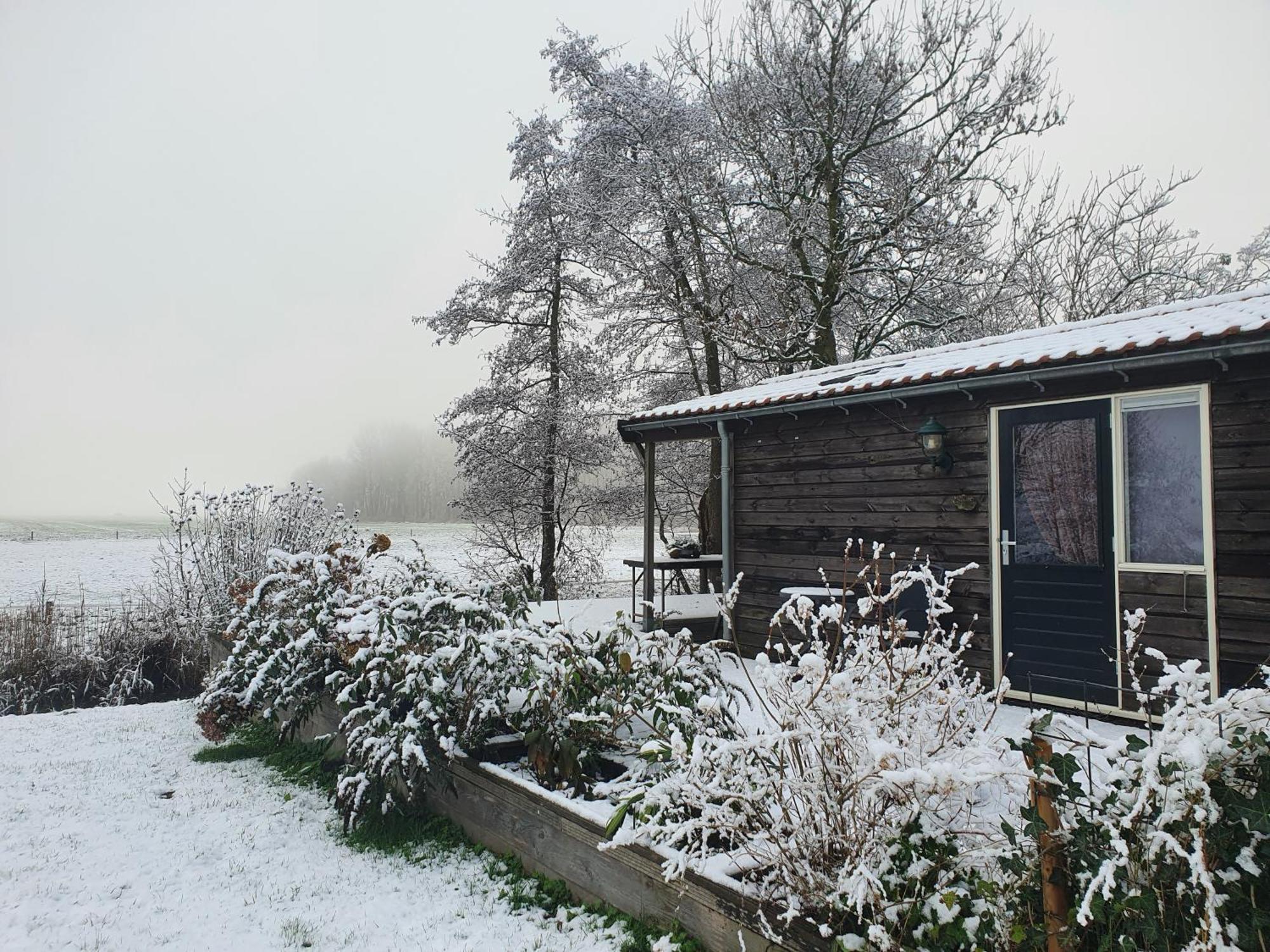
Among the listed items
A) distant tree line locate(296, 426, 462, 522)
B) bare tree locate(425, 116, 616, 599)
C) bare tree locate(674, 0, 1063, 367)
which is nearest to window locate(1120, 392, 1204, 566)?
bare tree locate(674, 0, 1063, 367)

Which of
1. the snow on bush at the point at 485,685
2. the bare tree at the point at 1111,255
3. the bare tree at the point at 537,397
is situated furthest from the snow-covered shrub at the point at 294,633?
the bare tree at the point at 1111,255

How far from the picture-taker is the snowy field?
13617 millimetres

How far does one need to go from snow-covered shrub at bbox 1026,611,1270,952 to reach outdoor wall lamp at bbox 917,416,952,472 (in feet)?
11.8

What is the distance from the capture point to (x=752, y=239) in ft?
37.7

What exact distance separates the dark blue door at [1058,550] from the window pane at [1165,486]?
0.42ft

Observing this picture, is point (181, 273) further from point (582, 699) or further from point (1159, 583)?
point (1159, 583)

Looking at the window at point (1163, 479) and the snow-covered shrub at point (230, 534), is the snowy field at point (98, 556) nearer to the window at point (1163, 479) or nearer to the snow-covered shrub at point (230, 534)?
the snow-covered shrub at point (230, 534)

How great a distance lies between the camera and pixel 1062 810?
188 cm

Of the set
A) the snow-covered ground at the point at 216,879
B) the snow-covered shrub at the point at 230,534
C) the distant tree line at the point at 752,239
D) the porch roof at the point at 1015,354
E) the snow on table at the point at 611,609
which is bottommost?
the snow-covered ground at the point at 216,879

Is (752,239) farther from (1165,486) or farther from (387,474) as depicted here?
(387,474)

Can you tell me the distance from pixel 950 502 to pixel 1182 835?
153 inches

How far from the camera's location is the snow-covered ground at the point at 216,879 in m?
2.88

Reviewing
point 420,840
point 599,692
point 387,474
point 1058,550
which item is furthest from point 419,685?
point 387,474

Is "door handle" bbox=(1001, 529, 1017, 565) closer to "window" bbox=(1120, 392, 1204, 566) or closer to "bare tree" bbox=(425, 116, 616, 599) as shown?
"window" bbox=(1120, 392, 1204, 566)
